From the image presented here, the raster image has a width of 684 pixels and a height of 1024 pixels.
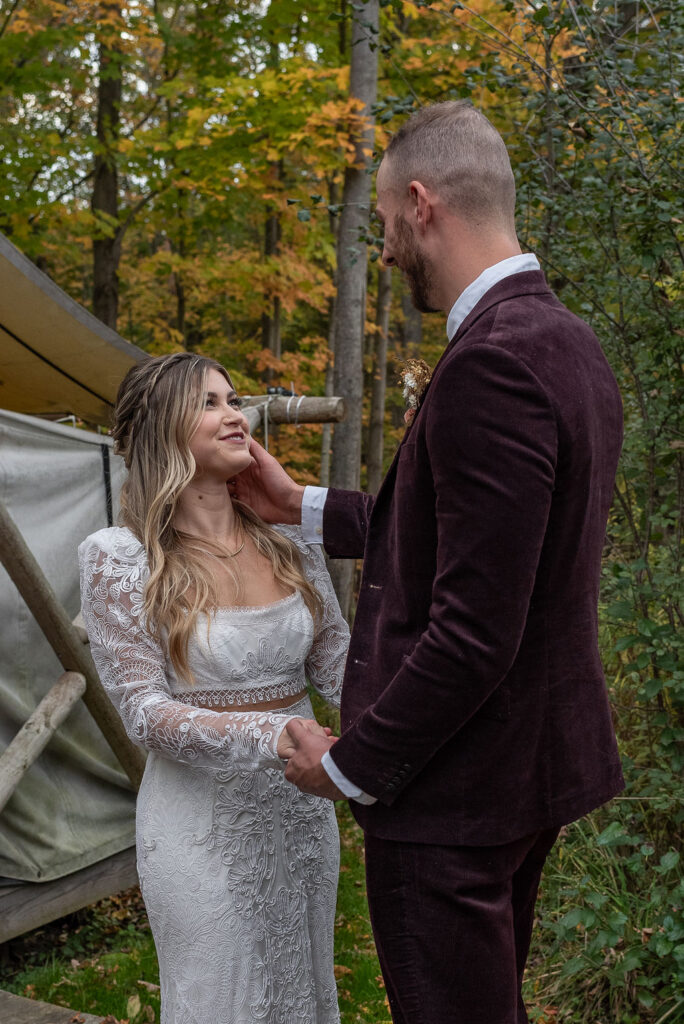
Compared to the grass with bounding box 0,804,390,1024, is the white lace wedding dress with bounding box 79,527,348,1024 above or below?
above

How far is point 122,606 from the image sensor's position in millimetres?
2406

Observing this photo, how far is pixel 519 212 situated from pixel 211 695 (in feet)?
9.25

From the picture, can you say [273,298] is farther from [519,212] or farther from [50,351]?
[519,212]

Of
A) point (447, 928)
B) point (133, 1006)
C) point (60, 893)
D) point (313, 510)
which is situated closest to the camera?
point (447, 928)

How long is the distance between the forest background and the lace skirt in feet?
3.47

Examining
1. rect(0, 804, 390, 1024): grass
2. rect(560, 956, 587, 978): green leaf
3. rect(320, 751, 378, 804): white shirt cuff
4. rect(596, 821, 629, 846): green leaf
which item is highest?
rect(320, 751, 378, 804): white shirt cuff

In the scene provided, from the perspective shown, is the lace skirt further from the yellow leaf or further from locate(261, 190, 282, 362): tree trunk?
locate(261, 190, 282, 362): tree trunk

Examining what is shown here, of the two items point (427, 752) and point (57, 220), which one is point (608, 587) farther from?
point (57, 220)

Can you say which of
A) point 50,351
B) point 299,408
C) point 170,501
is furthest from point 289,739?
point 50,351

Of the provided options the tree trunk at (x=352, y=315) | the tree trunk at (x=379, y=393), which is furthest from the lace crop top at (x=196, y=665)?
A: the tree trunk at (x=379, y=393)

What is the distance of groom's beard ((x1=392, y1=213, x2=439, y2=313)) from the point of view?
6.14ft

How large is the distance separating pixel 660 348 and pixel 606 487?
2.18 metres

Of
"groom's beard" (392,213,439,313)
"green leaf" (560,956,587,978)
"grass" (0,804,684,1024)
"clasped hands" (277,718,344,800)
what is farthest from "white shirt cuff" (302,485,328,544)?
"green leaf" (560,956,587,978)

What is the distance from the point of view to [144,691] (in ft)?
7.69
